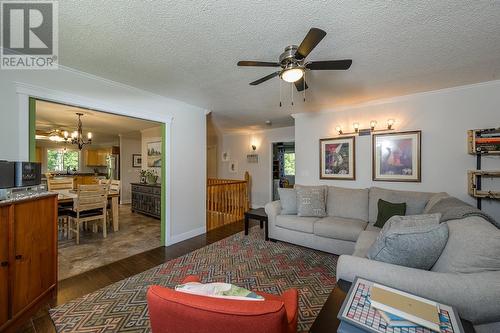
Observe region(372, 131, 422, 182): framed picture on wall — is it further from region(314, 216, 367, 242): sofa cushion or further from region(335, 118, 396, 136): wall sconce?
region(314, 216, 367, 242): sofa cushion

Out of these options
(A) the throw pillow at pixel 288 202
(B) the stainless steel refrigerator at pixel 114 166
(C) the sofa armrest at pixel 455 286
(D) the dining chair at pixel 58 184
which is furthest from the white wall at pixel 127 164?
(C) the sofa armrest at pixel 455 286

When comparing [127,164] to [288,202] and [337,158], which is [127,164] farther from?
[337,158]

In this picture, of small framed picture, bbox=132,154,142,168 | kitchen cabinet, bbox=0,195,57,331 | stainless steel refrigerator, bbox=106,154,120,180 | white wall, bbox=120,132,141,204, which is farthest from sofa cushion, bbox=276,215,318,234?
stainless steel refrigerator, bbox=106,154,120,180

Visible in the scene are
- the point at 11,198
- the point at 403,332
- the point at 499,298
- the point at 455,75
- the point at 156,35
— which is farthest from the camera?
the point at 455,75

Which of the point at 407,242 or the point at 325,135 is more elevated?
the point at 325,135

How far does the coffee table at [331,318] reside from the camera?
0.96 m

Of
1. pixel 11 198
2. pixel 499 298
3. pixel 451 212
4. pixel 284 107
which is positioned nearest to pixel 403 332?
pixel 499 298

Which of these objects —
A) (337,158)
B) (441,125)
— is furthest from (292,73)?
(441,125)

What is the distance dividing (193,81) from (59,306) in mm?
2787

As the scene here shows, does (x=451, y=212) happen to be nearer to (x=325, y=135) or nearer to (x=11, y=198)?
(x=325, y=135)

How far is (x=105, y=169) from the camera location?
922cm

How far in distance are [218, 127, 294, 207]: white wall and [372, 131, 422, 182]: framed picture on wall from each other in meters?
2.60

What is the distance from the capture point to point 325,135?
4.26 m
